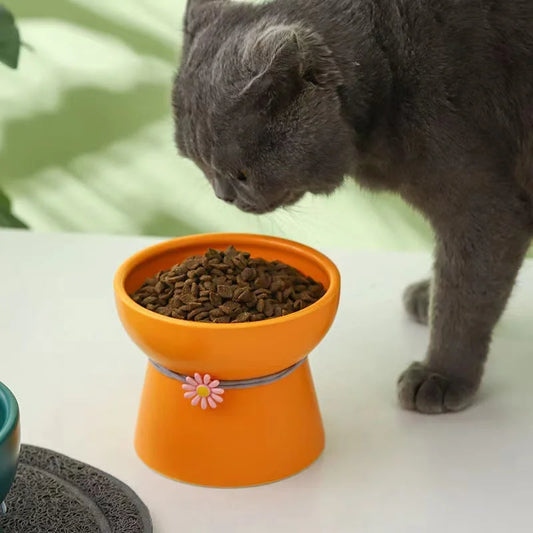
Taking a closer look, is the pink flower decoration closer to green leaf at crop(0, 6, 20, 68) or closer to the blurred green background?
green leaf at crop(0, 6, 20, 68)

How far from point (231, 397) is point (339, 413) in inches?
6.5

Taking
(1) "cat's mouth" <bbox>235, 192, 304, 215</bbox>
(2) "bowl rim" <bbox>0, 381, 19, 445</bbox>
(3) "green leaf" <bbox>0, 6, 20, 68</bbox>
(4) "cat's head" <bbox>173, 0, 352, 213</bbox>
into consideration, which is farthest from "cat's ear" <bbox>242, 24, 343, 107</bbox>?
(3) "green leaf" <bbox>0, 6, 20, 68</bbox>

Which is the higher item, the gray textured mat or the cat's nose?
the cat's nose

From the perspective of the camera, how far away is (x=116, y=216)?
184cm

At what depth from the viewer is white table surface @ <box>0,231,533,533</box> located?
2.84 feet

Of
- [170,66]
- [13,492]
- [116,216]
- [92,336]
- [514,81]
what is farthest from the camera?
[116,216]

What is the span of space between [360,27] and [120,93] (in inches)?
34.4

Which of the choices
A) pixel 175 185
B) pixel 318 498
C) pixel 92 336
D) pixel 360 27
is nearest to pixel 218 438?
pixel 318 498

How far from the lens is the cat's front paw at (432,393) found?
3.30ft

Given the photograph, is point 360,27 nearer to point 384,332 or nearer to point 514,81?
point 514,81

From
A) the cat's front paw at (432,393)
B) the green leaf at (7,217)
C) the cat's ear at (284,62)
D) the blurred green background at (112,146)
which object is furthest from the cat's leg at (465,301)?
the green leaf at (7,217)

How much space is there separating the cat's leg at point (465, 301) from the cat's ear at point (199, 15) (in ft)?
1.01

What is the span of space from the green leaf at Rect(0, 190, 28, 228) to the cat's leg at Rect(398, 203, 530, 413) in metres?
0.78

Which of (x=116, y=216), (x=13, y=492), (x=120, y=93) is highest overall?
(x=13, y=492)
